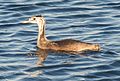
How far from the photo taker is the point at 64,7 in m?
25.7

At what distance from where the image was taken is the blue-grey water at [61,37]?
1772cm

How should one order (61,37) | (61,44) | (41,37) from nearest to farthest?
(61,44), (41,37), (61,37)

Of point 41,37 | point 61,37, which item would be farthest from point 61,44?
point 61,37

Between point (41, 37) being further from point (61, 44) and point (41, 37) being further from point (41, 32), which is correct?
point (61, 44)

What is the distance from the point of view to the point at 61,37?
21.7 meters

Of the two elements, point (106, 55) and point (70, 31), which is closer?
point (106, 55)

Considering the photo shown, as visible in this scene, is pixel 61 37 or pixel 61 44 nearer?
pixel 61 44

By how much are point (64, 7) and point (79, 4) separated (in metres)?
0.85

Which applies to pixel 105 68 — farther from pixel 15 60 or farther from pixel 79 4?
pixel 79 4

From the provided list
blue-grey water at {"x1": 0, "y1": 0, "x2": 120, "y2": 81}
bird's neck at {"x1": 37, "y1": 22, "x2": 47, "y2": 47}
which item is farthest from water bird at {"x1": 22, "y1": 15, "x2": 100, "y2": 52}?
blue-grey water at {"x1": 0, "y1": 0, "x2": 120, "y2": 81}

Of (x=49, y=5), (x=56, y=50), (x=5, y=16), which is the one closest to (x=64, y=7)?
(x=49, y=5)

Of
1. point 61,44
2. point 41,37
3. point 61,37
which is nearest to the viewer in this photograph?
point 61,44

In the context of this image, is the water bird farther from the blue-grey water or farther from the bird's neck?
the blue-grey water

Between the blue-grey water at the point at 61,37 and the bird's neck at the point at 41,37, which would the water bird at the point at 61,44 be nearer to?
the bird's neck at the point at 41,37
